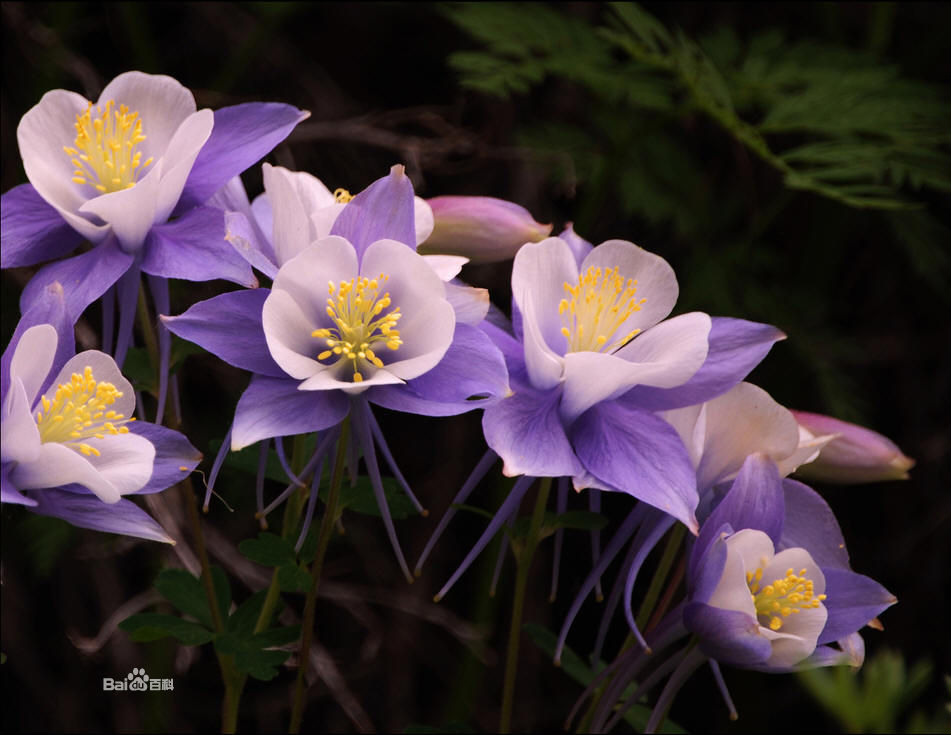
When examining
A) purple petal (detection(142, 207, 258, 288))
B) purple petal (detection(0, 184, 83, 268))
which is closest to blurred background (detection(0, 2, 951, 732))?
purple petal (detection(0, 184, 83, 268))

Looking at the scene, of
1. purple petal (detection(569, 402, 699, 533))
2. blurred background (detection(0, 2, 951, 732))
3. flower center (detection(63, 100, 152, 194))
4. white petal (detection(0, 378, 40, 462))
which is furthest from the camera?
blurred background (detection(0, 2, 951, 732))

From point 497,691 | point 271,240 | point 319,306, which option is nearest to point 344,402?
point 319,306

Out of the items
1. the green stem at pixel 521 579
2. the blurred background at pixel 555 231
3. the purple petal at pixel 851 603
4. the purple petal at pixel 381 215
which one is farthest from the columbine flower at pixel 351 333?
the blurred background at pixel 555 231

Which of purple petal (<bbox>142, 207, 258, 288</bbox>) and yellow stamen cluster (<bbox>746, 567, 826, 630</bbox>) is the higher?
purple petal (<bbox>142, 207, 258, 288</bbox>)

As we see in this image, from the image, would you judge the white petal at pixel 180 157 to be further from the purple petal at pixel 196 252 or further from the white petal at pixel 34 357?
the white petal at pixel 34 357

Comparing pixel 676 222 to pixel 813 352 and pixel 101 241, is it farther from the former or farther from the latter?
pixel 101 241

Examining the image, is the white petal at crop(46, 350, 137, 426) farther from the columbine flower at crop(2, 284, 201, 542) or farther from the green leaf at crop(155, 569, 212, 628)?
the green leaf at crop(155, 569, 212, 628)
